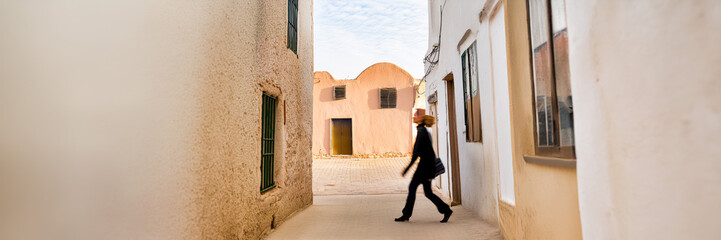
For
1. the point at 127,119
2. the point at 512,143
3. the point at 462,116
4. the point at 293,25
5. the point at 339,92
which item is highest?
the point at 339,92

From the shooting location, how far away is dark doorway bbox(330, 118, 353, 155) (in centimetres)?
2173

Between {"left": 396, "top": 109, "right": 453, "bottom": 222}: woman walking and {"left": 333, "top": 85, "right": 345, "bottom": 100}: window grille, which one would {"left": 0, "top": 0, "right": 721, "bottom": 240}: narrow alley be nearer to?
{"left": 396, "top": 109, "right": 453, "bottom": 222}: woman walking

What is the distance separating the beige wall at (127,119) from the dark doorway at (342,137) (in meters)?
17.3

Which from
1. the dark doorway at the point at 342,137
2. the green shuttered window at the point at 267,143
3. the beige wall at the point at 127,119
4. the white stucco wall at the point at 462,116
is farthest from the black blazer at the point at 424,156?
the dark doorway at the point at 342,137

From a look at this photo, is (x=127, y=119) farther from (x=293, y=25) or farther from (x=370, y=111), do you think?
(x=370, y=111)

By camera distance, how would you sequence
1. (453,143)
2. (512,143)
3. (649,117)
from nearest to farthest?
(649,117) → (512,143) → (453,143)

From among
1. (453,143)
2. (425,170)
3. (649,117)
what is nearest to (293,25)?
(425,170)

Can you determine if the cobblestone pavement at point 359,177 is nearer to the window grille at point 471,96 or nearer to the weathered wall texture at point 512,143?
the weathered wall texture at point 512,143

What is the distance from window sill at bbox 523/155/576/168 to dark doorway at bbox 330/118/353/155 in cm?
1874

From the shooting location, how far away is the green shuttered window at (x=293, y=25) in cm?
638

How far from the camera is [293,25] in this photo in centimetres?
670

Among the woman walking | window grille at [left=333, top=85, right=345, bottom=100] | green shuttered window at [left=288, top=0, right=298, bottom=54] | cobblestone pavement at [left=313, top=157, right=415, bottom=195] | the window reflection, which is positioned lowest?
cobblestone pavement at [left=313, top=157, right=415, bottom=195]

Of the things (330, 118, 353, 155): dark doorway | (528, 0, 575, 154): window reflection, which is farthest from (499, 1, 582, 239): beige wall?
(330, 118, 353, 155): dark doorway

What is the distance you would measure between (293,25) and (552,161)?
16.7ft
